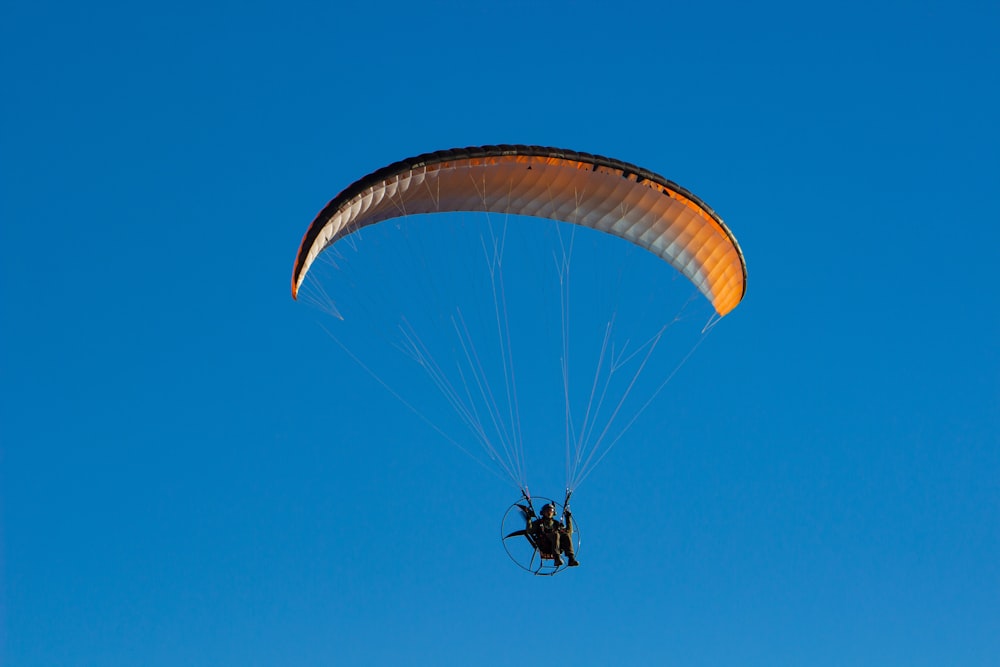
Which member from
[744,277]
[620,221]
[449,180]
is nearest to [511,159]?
[449,180]

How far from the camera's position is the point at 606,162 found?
95.6ft

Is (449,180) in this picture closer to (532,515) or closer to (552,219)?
(552,219)

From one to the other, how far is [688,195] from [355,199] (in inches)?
238

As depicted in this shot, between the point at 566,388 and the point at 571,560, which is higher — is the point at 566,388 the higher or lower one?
the higher one

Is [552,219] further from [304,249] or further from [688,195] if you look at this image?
[304,249]

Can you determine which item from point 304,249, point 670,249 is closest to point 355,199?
point 304,249

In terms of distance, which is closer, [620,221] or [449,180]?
[449,180]

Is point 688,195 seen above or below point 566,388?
above

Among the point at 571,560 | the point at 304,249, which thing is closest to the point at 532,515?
the point at 571,560

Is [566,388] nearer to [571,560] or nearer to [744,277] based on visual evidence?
[571,560]

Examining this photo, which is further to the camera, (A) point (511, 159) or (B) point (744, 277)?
(B) point (744, 277)

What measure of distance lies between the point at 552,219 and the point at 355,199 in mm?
4361

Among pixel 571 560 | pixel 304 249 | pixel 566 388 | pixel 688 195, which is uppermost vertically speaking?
pixel 688 195

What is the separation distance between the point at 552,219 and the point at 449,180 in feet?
8.38
